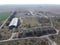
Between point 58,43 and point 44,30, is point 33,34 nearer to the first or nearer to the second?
point 44,30

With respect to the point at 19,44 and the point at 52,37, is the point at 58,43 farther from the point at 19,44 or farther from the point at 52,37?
the point at 19,44

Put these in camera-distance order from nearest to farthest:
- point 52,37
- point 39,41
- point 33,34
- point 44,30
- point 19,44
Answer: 1. point 19,44
2. point 39,41
3. point 52,37
4. point 33,34
5. point 44,30

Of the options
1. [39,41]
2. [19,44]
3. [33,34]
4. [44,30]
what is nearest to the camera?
[19,44]

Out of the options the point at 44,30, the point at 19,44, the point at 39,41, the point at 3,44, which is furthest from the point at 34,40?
the point at 44,30

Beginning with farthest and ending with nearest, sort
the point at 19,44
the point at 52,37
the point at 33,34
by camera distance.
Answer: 1. the point at 33,34
2. the point at 52,37
3. the point at 19,44

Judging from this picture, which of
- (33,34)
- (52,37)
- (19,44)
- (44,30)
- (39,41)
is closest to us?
(19,44)

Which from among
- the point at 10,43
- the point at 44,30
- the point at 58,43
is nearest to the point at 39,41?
the point at 58,43

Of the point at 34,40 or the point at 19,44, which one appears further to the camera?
the point at 34,40

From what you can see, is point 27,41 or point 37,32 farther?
point 37,32
